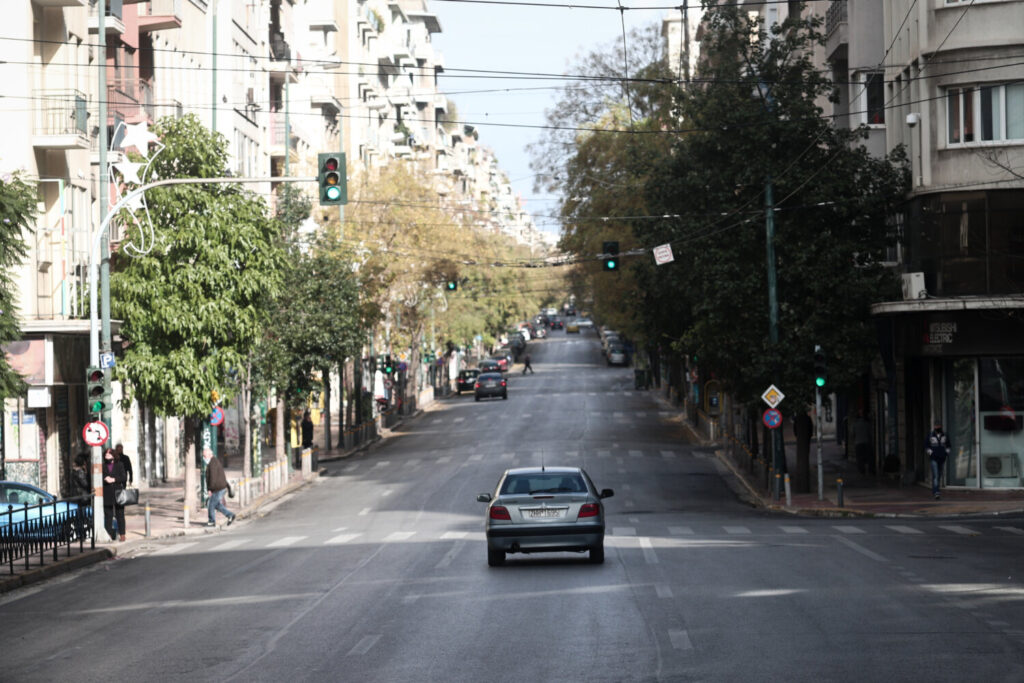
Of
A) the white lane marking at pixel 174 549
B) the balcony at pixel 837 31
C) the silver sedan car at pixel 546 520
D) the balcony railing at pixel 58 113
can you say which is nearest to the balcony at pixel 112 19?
the balcony railing at pixel 58 113

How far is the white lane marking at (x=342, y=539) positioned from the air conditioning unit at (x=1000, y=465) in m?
16.3

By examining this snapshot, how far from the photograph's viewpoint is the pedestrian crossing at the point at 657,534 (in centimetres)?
2950

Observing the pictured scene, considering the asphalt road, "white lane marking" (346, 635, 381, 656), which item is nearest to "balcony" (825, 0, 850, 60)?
the asphalt road

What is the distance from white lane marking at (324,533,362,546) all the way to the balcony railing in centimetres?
1384

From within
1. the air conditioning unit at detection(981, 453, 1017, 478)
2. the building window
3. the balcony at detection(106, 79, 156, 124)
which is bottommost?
the air conditioning unit at detection(981, 453, 1017, 478)

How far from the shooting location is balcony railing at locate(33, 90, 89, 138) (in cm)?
3931

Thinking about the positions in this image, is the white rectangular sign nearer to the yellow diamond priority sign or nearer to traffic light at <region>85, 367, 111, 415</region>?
the yellow diamond priority sign

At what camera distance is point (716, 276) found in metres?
42.1

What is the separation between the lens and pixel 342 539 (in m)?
31.3

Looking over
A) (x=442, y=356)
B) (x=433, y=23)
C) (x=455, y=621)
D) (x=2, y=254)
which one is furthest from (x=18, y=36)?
(x=433, y=23)

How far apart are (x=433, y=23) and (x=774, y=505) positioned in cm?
12491

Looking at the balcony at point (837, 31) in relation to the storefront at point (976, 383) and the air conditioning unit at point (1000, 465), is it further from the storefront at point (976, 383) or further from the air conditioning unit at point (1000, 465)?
the air conditioning unit at point (1000, 465)

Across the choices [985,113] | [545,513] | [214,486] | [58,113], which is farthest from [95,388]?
[985,113]

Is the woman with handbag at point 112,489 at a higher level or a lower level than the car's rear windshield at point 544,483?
lower
